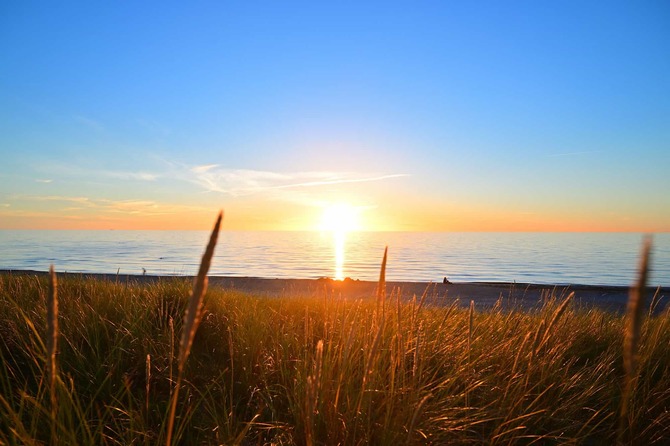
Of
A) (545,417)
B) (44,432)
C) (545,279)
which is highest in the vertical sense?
(44,432)

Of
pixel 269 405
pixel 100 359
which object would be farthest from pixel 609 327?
pixel 100 359

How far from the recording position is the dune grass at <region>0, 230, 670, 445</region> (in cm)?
255

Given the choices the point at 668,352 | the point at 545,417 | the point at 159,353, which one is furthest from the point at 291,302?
the point at 668,352

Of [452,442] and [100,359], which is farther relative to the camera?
[100,359]

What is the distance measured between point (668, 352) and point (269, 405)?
13.8ft

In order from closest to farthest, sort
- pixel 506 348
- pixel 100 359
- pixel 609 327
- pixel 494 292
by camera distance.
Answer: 1. pixel 100 359
2. pixel 506 348
3. pixel 609 327
4. pixel 494 292

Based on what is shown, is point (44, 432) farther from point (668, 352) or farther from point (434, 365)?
point (668, 352)

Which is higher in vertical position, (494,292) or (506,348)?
(506,348)

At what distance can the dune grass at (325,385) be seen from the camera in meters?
2.55

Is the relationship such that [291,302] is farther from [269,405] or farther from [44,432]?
[44,432]

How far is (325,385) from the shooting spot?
2650mm

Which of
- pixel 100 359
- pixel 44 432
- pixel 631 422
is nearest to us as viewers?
pixel 44 432

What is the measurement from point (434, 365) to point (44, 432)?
287 centimetres

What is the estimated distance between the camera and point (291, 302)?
693 cm
